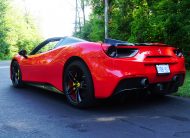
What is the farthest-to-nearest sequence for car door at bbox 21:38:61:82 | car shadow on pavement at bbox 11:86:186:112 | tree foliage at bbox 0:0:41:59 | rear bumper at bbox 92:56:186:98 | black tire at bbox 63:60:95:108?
tree foliage at bbox 0:0:41:59 → car door at bbox 21:38:61:82 → car shadow on pavement at bbox 11:86:186:112 → black tire at bbox 63:60:95:108 → rear bumper at bbox 92:56:186:98

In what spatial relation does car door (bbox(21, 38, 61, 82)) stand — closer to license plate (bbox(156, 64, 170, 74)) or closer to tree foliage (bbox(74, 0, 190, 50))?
license plate (bbox(156, 64, 170, 74))

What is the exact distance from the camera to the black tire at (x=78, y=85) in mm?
4934

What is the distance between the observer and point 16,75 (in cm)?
766

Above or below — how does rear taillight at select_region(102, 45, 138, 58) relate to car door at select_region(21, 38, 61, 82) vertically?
above

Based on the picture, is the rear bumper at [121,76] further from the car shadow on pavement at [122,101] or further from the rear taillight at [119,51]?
the car shadow on pavement at [122,101]

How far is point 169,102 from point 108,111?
1158mm

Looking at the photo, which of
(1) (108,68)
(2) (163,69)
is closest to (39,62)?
(1) (108,68)

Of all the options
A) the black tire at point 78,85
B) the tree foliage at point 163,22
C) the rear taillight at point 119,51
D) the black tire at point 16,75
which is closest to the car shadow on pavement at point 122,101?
the black tire at point 78,85

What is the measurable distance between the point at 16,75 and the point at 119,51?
11.8 feet

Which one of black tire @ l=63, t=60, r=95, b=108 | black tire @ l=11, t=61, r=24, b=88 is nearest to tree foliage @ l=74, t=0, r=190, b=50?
black tire @ l=11, t=61, r=24, b=88

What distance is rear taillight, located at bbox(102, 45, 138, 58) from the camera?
470 centimetres

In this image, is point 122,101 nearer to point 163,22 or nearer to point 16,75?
point 16,75

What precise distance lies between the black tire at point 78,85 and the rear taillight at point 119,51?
0.46 m

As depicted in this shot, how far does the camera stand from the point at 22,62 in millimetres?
Result: 7164
